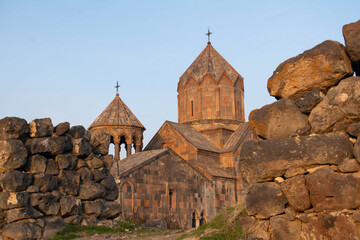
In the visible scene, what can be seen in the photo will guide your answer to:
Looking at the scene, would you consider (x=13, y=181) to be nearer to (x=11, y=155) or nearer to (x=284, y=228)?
(x=11, y=155)

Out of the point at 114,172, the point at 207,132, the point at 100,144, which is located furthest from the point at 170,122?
the point at 100,144

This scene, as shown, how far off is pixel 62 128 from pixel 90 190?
48.2 inches

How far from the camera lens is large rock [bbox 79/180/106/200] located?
283 inches

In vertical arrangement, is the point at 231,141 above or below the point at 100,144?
above

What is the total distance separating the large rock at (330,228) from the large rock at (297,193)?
16cm

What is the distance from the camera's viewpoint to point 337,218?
135 inches

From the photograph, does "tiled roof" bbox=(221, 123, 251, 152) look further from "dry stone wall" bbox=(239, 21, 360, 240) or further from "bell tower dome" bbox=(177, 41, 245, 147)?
"dry stone wall" bbox=(239, 21, 360, 240)

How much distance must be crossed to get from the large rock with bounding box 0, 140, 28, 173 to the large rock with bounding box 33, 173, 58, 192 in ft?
1.15

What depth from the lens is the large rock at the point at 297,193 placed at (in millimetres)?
3623

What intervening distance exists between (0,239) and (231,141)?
15.6 metres

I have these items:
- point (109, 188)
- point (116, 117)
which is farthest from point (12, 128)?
point (116, 117)

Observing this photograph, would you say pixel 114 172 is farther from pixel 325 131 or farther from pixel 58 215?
pixel 325 131

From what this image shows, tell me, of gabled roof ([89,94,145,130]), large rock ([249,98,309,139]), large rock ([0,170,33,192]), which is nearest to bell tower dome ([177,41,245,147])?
gabled roof ([89,94,145,130])

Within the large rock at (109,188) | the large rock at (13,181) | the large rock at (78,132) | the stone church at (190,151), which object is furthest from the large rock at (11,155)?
the stone church at (190,151)
